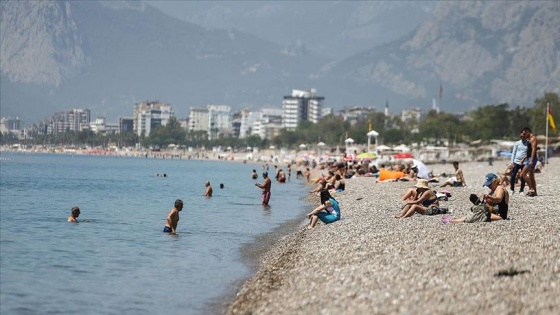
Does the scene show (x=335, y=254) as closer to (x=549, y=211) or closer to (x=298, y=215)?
(x=549, y=211)

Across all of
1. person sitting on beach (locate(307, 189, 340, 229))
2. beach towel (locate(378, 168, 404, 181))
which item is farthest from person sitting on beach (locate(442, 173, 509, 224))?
beach towel (locate(378, 168, 404, 181))

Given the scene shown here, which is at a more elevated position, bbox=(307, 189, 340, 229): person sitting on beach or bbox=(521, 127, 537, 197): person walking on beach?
bbox=(521, 127, 537, 197): person walking on beach

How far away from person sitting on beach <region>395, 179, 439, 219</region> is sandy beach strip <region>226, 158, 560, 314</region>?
67 cm

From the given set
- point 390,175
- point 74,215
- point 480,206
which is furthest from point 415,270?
point 390,175

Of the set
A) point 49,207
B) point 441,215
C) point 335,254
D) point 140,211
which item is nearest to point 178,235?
point 441,215

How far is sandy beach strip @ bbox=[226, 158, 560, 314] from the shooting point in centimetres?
1201

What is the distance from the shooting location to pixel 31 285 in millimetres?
16391

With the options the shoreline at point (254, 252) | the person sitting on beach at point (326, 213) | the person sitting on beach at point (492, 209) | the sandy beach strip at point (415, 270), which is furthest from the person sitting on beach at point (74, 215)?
the person sitting on beach at point (492, 209)

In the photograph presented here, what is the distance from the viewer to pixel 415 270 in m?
14.2

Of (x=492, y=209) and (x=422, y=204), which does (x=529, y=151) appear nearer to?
(x=422, y=204)

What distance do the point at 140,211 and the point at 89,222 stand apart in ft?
22.6

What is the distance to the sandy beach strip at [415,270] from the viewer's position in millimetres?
12008

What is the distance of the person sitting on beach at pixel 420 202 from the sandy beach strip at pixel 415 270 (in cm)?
67

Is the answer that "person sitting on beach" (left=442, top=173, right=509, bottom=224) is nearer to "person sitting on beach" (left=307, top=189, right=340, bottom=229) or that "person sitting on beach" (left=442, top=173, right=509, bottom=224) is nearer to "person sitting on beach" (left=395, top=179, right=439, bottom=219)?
"person sitting on beach" (left=395, top=179, right=439, bottom=219)
